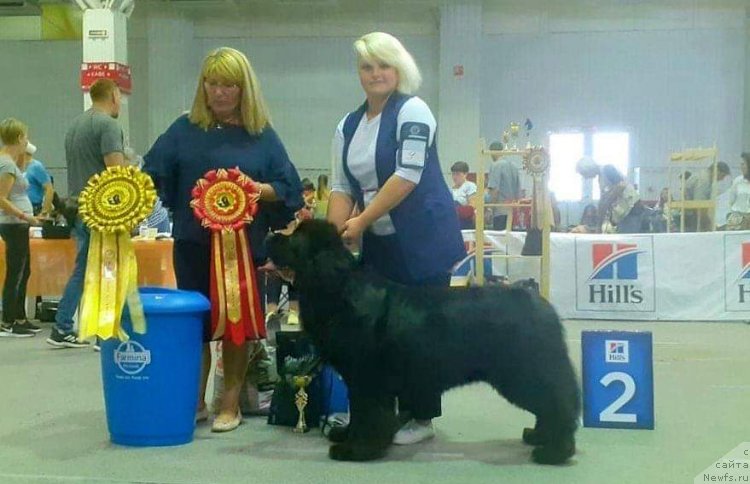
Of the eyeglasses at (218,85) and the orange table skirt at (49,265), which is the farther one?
the orange table skirt at (49,265)

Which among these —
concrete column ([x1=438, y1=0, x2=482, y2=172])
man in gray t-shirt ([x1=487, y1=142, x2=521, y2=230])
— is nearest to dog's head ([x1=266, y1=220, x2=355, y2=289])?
man in gray t-shirt ([x1=487, y1=142, x2=521, y2=230])

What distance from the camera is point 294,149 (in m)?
12.8

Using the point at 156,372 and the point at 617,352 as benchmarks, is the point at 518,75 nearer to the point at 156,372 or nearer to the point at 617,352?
the point at 617,352

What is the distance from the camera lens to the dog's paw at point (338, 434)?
253 centimetres

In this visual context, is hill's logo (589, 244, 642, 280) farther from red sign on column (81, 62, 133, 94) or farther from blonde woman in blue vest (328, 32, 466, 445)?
red sign on column (81, 62, 133, 94)

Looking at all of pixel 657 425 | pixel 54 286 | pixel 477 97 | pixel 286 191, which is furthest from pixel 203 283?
pixel 477 97

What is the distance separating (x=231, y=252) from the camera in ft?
8.48

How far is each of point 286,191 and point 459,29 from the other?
986 cm

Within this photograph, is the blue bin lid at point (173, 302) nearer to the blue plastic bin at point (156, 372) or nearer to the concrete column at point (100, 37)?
the blue plastic bin at point (156, 372)

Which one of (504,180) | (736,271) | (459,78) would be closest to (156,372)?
(736,271)

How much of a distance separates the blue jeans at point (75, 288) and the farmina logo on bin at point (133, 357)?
5.59 feet

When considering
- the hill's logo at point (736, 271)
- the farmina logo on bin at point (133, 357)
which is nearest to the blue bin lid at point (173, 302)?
the farmina logo on bin at point (133, 357)

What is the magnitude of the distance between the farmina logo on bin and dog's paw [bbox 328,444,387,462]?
0.63 metres

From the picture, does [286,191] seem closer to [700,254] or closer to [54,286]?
[54,286]
